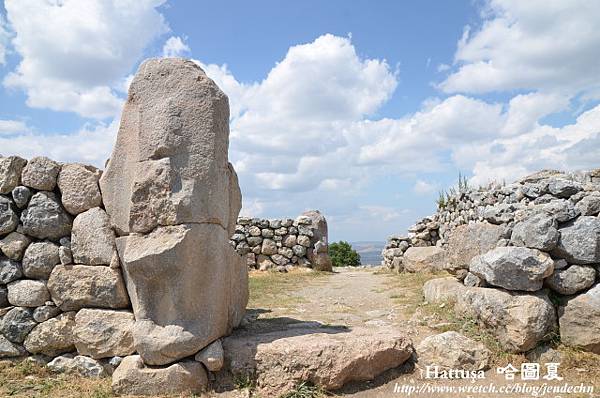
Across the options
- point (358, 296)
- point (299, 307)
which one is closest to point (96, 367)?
point (299, 307)

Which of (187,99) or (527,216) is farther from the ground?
(187,99)

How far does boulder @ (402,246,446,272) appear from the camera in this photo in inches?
430

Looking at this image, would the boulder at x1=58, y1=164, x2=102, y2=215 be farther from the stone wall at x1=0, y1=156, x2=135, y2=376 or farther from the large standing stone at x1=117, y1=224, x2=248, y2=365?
the large standing stone at x1=117, y1=224, x2=248, y2=365

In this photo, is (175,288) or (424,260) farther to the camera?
(424,260)

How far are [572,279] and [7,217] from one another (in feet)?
20.4

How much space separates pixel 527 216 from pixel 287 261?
849 centimetres

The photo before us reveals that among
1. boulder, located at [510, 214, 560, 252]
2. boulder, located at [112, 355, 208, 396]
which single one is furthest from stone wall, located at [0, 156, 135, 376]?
boulder, located at [510, 214, 560, 252]

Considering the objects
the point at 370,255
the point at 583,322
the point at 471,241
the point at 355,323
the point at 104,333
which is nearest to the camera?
the point at 104,333

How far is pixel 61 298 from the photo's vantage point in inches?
191

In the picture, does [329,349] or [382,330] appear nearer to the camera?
[329,349]

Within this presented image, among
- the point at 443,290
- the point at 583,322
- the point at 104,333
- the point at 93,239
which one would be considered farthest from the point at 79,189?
the point at 583,322

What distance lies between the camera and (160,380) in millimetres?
4230

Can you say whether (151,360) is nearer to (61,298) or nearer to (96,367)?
(96,367)

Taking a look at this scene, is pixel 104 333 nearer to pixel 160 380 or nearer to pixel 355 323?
pixel 160 380
